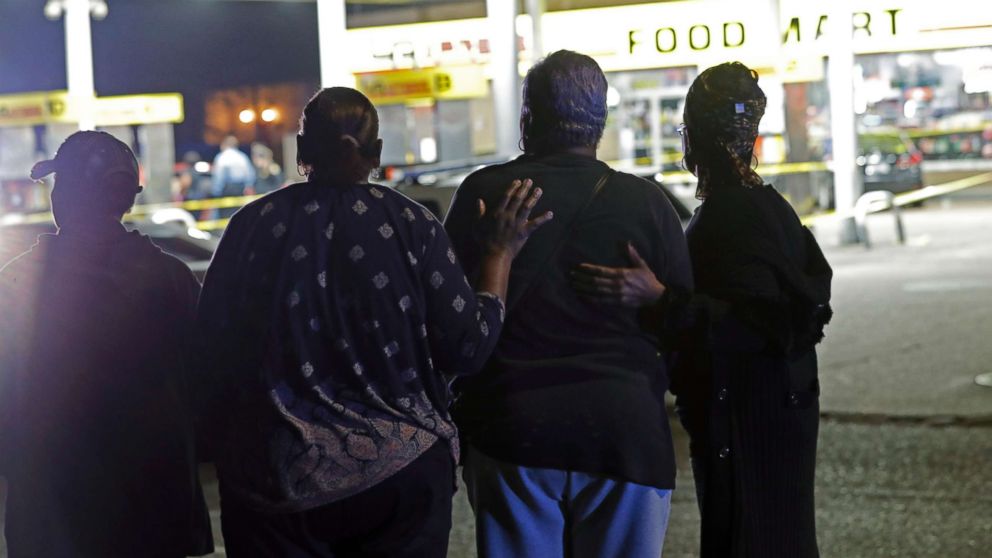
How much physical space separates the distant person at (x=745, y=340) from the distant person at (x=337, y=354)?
2.29 feet

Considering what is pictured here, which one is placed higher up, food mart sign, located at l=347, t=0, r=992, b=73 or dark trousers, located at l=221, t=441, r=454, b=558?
food mart sign, located at l=347, t=0, r=992, b=73

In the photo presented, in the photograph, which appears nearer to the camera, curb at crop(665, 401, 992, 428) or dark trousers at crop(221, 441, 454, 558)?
dark trousers at crop(221, 441, 454, 558)

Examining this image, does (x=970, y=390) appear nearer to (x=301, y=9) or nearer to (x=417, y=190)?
(x=417, y=190)

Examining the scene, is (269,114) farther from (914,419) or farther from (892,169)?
(914,419)

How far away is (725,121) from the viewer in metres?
4.05

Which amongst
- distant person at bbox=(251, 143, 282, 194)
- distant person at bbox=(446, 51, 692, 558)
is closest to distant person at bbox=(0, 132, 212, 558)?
distant person at bbox=(446, 51, 692, 558)

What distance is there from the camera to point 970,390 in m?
10.4

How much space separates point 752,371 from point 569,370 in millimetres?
557

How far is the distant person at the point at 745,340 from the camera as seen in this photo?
400cm

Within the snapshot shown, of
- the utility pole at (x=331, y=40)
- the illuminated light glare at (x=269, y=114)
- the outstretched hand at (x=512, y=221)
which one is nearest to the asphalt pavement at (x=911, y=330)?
the outstretched hand at (x=512, y=221)

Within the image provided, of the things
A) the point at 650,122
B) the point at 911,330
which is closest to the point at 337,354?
the point at 911,330

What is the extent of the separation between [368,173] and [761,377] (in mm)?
1133

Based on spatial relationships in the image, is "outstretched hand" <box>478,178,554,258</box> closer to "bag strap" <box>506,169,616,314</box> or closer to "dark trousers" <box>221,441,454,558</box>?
"bag strap" <box>506,169,616,314</box>

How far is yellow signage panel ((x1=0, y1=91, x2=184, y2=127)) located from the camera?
27.5m
